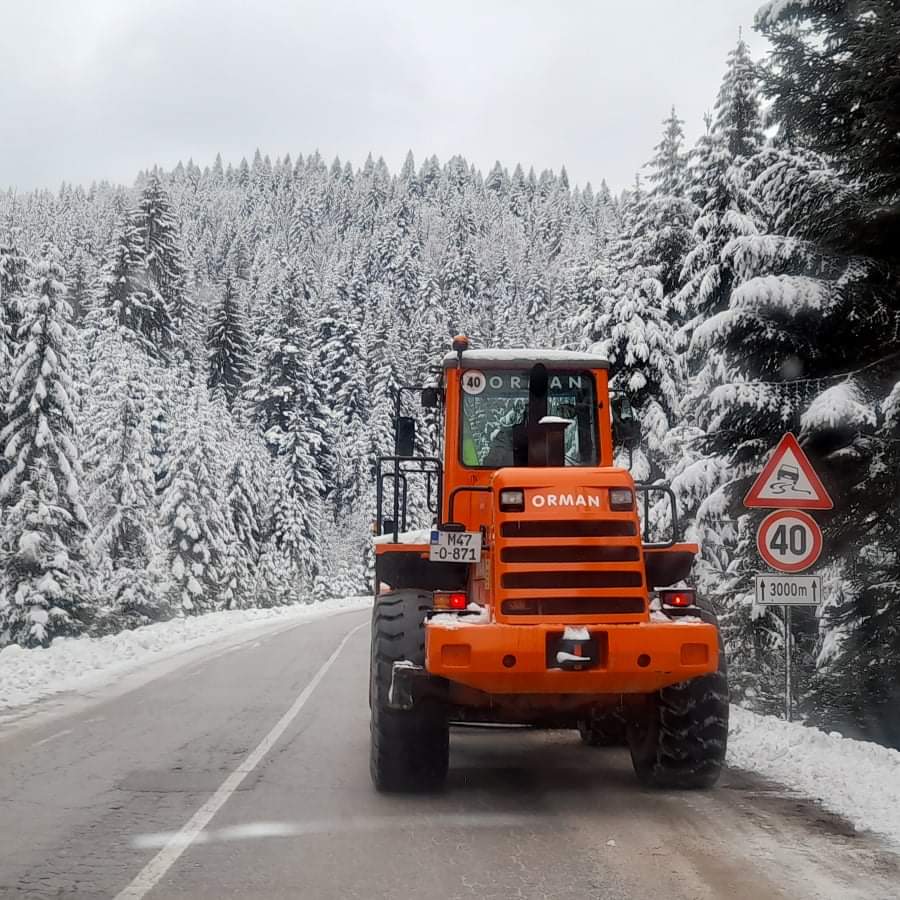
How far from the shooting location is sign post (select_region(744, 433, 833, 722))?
10031 mm

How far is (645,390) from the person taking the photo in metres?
23.6

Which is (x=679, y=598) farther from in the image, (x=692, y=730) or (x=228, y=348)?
(x=228, y=348)

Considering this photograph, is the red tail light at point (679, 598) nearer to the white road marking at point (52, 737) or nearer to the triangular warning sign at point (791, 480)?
the triangular warning sign at point (791, 480)

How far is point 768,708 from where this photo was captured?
1362cm

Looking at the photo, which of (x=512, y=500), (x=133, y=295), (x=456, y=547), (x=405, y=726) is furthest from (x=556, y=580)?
(x=133, y=295)

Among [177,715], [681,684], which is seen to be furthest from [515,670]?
[177,715]

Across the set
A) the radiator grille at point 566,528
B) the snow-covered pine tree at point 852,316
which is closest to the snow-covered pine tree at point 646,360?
the snow-covered pine tree at point 852,316

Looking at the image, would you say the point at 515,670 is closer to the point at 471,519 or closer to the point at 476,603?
the point at 476,603

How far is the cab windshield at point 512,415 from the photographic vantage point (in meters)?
8.81

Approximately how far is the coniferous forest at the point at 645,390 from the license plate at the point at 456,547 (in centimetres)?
477

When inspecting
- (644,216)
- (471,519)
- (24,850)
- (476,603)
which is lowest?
(24,850)

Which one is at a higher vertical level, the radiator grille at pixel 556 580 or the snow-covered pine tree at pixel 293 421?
the snow-covered pine tree at pixel 293 421

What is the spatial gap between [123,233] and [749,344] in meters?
47.6

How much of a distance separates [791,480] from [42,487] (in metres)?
23.4
